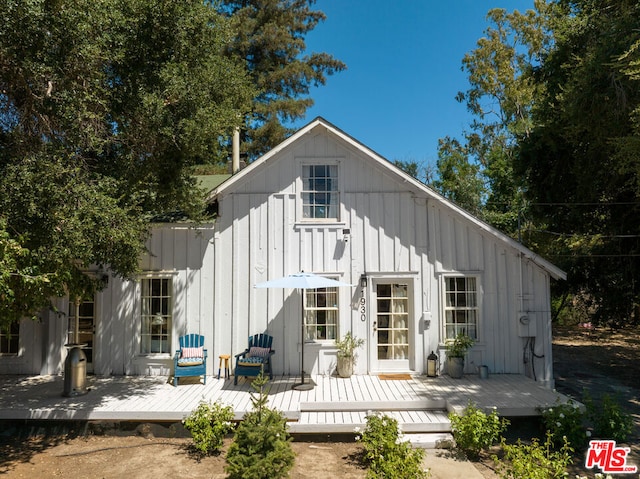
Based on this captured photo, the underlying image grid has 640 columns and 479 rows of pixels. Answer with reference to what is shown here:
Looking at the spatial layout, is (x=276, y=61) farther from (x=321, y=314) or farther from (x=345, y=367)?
(x=345, y=367)

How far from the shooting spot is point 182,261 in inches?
376

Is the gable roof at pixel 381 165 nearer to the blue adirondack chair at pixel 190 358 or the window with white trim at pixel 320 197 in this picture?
the window with white trim at pixel 320 197

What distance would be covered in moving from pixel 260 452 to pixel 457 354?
537 centimetres

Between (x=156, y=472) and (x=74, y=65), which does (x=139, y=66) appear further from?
(x=156, y=472)

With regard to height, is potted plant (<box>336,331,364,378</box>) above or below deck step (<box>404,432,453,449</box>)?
above

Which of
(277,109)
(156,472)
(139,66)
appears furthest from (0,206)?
(277,109)

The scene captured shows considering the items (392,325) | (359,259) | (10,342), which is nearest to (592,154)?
(359,259)

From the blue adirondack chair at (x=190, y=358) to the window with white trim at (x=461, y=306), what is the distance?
5.13m

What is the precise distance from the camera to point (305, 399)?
760 centimetres

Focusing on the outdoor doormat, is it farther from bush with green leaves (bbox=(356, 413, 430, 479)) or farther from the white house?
bush with green leaves (bbox=(356, 413, 430, 479))

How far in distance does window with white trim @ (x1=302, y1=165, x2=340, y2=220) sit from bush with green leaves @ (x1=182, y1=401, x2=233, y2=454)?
4.53 metres

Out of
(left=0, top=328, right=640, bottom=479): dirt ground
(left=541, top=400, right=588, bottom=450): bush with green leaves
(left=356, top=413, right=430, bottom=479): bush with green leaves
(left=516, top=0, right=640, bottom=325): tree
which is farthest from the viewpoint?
(left=516, top=0, right=640, bottom=325): tree

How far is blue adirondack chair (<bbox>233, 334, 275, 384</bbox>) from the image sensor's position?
8.48 metres

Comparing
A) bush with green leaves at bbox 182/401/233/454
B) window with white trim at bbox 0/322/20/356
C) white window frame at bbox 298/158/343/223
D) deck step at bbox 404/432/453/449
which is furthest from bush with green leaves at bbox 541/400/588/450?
window with white trim at bbox 0/322/20/356
